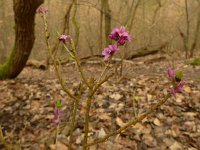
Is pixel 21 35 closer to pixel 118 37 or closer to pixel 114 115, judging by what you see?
pixel 114 115

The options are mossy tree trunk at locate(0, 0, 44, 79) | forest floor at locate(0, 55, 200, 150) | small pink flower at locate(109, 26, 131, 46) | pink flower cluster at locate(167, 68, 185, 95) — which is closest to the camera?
pink flower cluster at locate(167, 68, 185, 95)

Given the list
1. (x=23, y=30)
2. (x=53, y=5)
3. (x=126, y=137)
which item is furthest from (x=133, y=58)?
A: (x=53, y=5)

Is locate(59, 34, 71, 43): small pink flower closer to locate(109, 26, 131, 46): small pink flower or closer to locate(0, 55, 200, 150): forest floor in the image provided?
locate(109, 26, 131, 46): small pink flower

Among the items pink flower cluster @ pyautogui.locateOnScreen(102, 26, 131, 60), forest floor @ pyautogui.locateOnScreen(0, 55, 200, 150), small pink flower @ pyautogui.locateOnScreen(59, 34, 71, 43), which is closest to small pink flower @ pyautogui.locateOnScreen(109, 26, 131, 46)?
pink flower cluster @ pyautogui.locateOnScreen(102, 26, 131, 60)

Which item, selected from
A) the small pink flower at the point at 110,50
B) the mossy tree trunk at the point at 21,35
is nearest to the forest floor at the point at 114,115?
the mossy tree trunk at the point at 21,35

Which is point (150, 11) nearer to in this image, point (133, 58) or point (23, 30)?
point (133, 58)

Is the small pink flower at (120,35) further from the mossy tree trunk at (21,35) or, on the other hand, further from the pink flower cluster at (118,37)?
the mossy tree trunk at (21,35)
